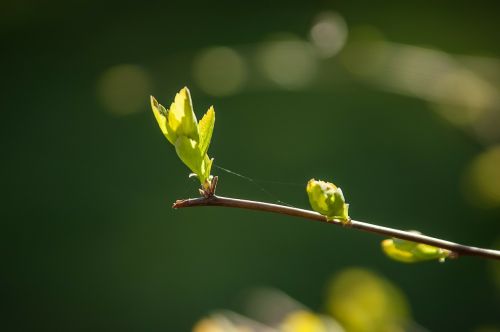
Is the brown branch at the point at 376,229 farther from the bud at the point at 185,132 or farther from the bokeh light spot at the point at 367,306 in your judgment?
the bokeh light spot at the point at 367,306

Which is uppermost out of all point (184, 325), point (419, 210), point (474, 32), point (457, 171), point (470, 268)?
point (474, 32)

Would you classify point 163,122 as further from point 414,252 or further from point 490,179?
point 490,179

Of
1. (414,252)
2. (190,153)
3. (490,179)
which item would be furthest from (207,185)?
(490,179)

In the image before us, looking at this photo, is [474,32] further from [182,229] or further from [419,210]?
[182,229]

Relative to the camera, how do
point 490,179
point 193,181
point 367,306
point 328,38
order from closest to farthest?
point 367,306 → point 490,179 → point 328,38 → point 193,181

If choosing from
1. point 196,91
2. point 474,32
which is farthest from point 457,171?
point 196,91
